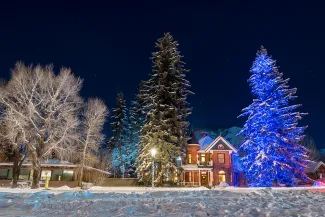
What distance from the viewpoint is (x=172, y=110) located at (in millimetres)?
37156

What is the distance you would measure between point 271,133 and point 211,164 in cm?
1601

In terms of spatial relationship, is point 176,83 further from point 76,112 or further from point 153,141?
point 76,112

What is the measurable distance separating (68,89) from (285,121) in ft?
79.5

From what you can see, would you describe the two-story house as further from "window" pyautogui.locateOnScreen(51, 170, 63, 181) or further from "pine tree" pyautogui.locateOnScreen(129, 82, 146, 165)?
"window" pyautogui.locateOnScreen(51, 170, 63, 181)

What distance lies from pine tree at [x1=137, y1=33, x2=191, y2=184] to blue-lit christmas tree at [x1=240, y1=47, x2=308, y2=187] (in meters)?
8.14

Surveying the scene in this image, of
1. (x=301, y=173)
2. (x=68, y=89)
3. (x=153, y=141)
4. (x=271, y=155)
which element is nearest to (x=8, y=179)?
(x=68, y=89)

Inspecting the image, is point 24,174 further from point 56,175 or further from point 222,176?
point 222,176

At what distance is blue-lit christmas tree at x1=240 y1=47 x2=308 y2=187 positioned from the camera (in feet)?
106

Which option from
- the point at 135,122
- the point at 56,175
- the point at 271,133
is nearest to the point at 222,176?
the point at 271,133

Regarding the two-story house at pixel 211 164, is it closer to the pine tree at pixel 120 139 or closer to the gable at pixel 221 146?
the gable at pixel 221 146

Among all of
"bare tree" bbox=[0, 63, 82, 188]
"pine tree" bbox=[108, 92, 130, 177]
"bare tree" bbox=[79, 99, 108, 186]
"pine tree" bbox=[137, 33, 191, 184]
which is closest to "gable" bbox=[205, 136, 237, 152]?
"pine tree" bbox=[137, 33, 191, 184]

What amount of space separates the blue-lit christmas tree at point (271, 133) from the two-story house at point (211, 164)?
11.0 metres

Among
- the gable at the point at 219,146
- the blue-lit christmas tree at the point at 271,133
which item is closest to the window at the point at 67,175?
the gable at the point at 219,146

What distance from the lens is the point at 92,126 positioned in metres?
35.5
